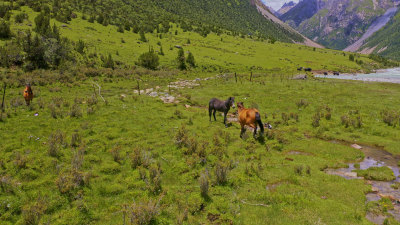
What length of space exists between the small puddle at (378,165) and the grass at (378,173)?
0.58ft

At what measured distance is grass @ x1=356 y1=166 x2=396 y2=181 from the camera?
8.89 m

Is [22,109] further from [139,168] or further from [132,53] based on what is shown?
[132,53]

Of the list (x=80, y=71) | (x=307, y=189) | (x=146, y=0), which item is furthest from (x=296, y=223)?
(x=146, y=0)

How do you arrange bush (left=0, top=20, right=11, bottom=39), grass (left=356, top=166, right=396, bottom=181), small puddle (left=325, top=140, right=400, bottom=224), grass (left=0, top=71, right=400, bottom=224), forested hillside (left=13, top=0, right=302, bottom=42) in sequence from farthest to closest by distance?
forested hillside (left=13, top=0, right=302, bottom=42), bush (left=0, top=20, right=11, bottom=39), grass (left=356, top=166, right=396, bottom=181), small puddle (left=325, top=140, right=400, bottom=224), grass (left=0, top=71, right=400, bottom=224)

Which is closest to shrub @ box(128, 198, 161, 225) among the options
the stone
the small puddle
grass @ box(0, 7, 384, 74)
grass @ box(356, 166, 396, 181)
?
the small puddle

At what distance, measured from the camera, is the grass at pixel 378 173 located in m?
8.89

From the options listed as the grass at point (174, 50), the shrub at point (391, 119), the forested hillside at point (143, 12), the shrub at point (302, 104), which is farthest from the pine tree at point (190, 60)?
the shrub at point (391, 119)

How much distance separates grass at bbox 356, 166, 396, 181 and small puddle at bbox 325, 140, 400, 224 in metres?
0.18

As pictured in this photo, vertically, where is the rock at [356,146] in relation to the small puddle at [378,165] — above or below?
above

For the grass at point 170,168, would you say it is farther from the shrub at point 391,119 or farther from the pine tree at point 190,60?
the pine tree at point 190,60

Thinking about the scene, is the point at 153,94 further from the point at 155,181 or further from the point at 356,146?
the point at 356,146

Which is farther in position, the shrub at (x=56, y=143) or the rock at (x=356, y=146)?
the rock at (x=356, y=146)

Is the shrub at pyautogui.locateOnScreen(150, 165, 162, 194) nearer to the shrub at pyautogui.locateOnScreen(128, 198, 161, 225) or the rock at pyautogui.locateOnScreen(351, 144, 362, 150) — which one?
the shrub at pyautogui.locateOnScreen(128, 198, 161, 225)

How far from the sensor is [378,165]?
33.6ft
